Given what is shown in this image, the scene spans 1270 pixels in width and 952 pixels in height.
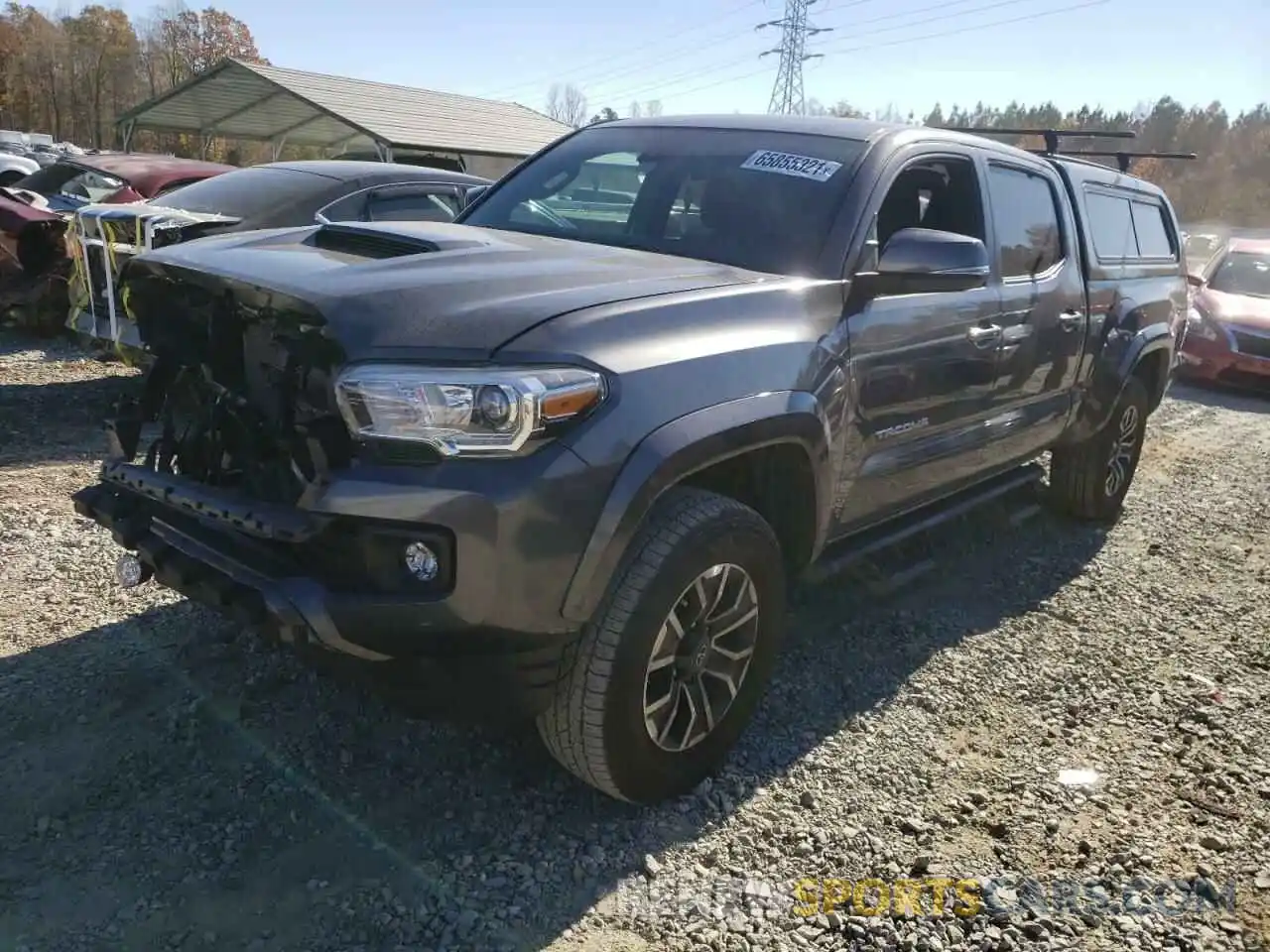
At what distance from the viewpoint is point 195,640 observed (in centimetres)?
373

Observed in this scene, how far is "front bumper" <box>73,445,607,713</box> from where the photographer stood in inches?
90.8

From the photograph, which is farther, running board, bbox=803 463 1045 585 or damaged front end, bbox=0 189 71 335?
damaged front end, bbox=0 189 71 335

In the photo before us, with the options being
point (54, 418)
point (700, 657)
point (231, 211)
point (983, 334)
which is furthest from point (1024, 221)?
point (54, 418)

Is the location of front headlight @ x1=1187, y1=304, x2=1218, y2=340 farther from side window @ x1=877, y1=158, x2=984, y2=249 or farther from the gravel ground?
side window @ x1=877, y1=158, x2=984, y2=249

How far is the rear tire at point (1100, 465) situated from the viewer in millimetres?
5680

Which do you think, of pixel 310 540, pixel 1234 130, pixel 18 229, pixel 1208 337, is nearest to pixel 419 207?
pixel 18 229

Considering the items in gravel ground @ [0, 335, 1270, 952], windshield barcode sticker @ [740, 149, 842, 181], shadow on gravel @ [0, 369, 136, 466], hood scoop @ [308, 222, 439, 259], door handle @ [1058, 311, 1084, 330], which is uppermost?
windshield barcode sticker @ [740, 149, 842, 181]

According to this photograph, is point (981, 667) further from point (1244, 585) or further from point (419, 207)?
point (419, 207)

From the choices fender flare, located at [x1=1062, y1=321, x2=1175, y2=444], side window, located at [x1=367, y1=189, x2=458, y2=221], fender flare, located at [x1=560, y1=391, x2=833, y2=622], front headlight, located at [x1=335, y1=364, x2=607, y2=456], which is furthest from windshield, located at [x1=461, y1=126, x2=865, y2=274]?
side window, located at [x1=367, y1=189, x2=458, y2=221]

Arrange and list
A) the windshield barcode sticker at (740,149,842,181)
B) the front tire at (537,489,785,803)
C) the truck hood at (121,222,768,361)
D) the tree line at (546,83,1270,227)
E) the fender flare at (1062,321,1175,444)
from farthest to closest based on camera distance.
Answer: the tree line at (546,83,1270,227), the fender flare at (1062,321,1175,444), the windshield barcode sticker at (740,149,842,181), the front tire at (537,489,785,803), the truck hood at (121,222,768,361)

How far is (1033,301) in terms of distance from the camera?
439 centimetres

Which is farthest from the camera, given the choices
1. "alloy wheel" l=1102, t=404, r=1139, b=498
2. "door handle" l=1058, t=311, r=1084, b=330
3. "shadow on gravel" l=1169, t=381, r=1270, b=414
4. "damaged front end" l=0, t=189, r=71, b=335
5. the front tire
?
"shadow on gravel" l=1169, t=381, r=1270, b=414

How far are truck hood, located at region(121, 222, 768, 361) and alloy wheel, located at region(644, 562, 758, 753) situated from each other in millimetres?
847

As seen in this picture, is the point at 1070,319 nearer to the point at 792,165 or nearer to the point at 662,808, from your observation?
the point at 792,165
